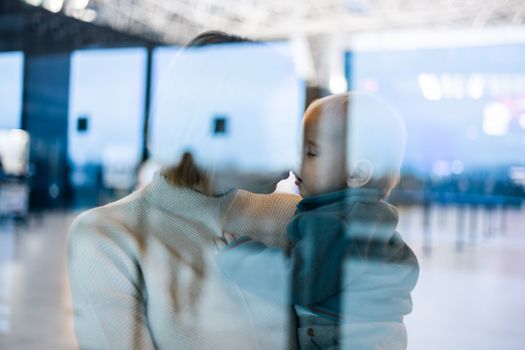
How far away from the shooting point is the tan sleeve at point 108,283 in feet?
3.02

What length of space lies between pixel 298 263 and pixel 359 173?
0.61ft

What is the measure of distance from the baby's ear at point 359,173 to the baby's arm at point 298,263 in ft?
0.24

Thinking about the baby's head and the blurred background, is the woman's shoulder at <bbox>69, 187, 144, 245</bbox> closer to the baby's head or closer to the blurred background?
the blurred background

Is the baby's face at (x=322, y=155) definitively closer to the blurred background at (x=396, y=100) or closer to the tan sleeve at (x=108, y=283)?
the blurred background at (x=396, y=100)

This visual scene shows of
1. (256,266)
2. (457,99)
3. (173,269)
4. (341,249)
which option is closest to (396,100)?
(457,99)

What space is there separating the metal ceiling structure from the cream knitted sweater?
0.38 m

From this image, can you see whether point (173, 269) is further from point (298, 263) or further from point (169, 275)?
point (298, 263)

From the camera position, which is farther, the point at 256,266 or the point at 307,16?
the point at 307,16

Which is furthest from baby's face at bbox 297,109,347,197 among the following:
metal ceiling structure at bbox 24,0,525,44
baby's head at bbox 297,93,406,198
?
metal ceiling structure at bbox 24,0,525,44

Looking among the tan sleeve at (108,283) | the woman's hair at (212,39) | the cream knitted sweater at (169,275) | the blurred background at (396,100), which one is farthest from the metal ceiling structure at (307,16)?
the tan sleeve at (108,283)

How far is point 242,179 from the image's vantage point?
991 mm

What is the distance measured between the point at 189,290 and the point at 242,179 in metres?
0.21

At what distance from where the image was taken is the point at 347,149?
98 centimetres

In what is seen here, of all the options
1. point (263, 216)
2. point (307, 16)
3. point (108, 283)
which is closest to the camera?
point (108, 283)
